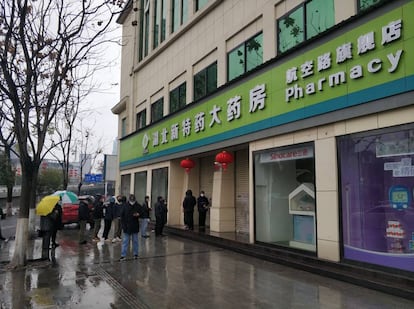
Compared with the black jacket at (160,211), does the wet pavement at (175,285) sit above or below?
below

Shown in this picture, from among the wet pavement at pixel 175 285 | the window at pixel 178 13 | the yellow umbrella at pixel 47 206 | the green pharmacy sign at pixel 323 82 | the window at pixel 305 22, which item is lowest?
the wet pavement at pixel 175 285

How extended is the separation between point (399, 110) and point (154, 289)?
18.3ft

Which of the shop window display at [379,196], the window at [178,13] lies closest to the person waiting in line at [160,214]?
the shop window display at [379,196]

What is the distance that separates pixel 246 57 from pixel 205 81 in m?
3.18

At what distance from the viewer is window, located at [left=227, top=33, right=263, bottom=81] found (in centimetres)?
1215

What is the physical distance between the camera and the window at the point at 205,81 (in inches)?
587

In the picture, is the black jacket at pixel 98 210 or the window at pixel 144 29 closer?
the black jacket at pixel 98 210

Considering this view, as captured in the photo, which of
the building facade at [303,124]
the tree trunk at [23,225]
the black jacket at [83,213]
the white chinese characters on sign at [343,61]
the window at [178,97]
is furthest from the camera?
the window at [178,97]

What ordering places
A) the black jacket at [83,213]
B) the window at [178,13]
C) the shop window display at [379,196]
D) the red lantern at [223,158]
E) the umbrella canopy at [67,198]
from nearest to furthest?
the shop window display at [379,196] < the red lantern at [223,158] < the black jacket at [83,213] < the window at [178,13] < the umbrella canopy at [67,198]

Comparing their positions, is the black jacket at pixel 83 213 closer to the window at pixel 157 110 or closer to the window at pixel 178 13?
the window at pixel 157 110

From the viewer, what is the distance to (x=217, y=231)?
13.6 meters

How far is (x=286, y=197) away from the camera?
10.1m

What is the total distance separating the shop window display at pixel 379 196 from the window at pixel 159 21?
14860 millimetres

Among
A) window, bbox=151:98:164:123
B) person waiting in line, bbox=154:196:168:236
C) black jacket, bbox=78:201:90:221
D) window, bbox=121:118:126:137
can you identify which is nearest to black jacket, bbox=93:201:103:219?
black jacket, bbox=78:201:90:221
